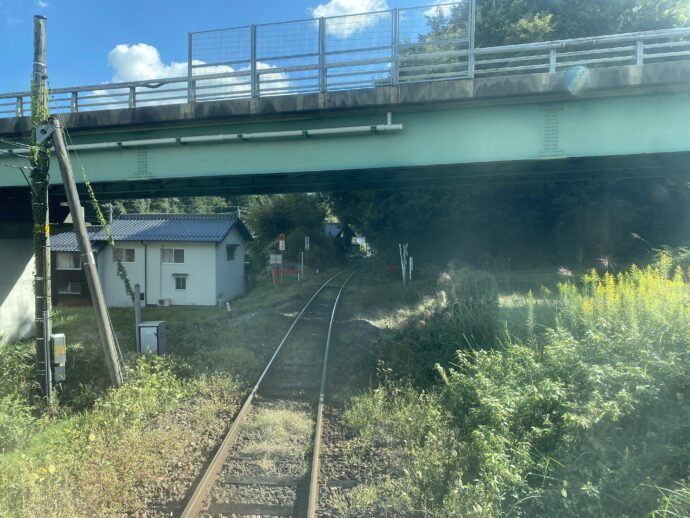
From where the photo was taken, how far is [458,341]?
28.5ft

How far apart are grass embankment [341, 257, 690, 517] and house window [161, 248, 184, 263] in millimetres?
18711

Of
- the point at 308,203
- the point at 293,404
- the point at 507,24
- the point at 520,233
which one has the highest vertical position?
the point at 507,24

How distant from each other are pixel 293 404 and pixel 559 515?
437cm

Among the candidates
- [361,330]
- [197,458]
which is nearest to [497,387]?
[197,458]

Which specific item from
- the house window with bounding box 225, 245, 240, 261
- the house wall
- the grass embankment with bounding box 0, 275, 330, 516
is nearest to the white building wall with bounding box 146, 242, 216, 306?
the house wall

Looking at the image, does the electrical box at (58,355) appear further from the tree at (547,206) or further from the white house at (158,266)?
the tree at (547,206)

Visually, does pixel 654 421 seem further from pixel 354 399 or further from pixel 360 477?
pixel 354 399

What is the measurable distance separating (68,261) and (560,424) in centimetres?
2504

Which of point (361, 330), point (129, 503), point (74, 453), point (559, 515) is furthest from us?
point (361, 330)

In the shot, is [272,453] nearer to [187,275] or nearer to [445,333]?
[445,333]

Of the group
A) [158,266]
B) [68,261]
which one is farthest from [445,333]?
[68,261]

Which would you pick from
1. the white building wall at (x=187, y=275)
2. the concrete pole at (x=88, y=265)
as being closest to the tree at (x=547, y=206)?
the white building wall at (x=187, y=275)

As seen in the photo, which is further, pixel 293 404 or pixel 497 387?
pixel 293 404

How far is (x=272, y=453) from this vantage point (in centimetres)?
568
